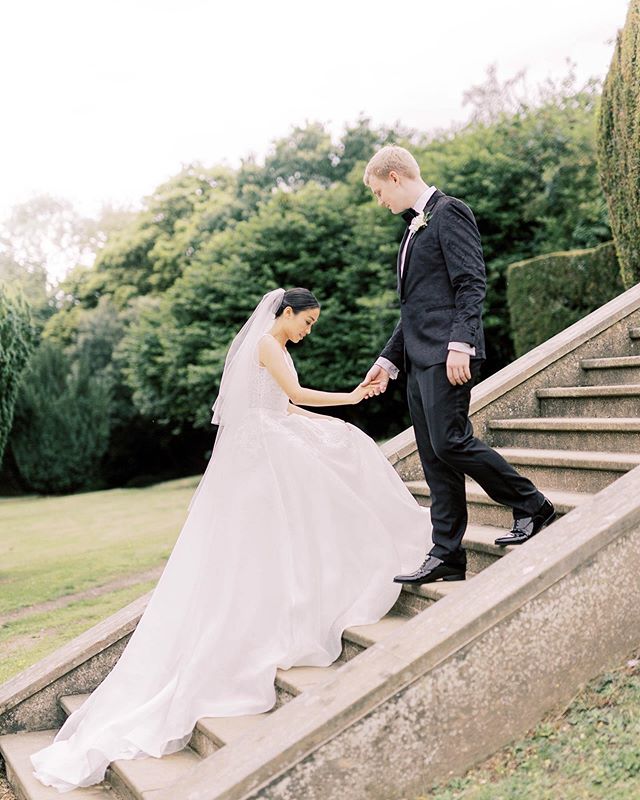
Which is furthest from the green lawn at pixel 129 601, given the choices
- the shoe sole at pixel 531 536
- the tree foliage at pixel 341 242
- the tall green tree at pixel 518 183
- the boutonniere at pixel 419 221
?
the tall green tree at pixel 518 183

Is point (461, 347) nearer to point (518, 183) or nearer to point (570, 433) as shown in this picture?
point (570, 433)

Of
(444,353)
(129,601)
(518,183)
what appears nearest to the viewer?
(444,353)

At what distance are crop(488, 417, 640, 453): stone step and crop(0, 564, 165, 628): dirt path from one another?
17.7 feet

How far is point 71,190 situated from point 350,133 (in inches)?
1147

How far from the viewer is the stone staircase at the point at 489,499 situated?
12.9 ft

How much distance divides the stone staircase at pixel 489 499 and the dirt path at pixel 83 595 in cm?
415

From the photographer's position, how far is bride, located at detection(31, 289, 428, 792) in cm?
421

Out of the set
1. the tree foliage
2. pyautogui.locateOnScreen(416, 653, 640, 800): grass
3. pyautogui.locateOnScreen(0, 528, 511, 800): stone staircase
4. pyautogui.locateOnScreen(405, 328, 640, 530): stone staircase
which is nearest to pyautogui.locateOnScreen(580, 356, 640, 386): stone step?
pyautogui.locateOnScreen(405, 328, 640, 530): stone staircase

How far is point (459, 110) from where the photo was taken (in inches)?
1423

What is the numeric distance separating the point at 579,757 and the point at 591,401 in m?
3.22

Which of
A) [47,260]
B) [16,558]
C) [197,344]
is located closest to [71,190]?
[47,260]

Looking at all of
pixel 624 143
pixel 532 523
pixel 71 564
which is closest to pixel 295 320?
pixel 532 523

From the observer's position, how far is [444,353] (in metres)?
4.25

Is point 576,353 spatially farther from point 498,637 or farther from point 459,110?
point 459,110
